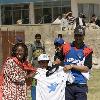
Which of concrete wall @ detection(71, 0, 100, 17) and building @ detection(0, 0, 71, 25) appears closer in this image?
concrete wall @ detection(71, 0, 100, 17)

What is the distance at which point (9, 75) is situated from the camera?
8344 millimetres

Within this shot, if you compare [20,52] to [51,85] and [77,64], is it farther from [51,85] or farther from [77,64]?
[51,85]

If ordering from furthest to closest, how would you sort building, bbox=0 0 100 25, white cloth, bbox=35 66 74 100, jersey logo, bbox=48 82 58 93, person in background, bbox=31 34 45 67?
building, bbox=0 0 100 25
person in background, bbox=31 34 45 67
jersey logo, bbox=48 82 58 93
white cloth, bbox=35 66 74 100

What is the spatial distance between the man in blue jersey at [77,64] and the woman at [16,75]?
2.05ft

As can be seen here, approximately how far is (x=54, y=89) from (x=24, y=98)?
1048mm

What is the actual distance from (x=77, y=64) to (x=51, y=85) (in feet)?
3.71

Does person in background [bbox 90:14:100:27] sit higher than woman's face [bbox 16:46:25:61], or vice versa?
woman's face [bbox 16:46:25:61]

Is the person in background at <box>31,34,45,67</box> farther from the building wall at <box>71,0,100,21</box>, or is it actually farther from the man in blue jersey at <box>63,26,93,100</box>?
the building wall at <box>71,0,100,21</box>

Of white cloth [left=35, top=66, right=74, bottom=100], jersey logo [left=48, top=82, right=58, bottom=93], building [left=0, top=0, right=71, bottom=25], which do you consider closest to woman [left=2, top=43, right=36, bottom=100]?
white cloth [left=35, top=66, right=74, bottom=100]

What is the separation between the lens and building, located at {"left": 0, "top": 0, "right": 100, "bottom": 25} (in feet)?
154

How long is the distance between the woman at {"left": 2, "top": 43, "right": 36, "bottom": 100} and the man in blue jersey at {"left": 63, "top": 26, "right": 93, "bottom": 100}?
0.63 m

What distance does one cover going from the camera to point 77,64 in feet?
28.2

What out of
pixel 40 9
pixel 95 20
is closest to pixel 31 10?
pixel 40 9

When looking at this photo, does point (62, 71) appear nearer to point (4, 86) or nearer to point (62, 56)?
point (62, 56)
